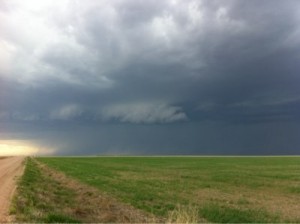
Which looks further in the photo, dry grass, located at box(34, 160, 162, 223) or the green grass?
dry grass, located at box(34, 160, 162, 223)

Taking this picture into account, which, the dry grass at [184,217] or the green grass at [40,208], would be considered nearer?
the dry grass at [184,217]

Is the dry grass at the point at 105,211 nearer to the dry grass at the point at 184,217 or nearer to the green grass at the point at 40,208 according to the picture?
the green grass at the point at 40,208

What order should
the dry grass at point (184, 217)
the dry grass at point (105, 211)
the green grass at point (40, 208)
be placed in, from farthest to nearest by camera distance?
1. the dry grass at point (105, 211)
2. the green grass at point (40, 208)
3. the dry grass at point (184, 217)

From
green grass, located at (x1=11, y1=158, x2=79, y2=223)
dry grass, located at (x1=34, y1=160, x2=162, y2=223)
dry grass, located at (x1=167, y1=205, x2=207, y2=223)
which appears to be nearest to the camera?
dry grass, located at (x1=167, y1=205, x2=207, y2=223)

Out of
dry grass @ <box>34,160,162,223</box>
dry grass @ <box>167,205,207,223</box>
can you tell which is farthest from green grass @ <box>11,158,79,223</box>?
dry grass @ <box>167,205,207,223</box>

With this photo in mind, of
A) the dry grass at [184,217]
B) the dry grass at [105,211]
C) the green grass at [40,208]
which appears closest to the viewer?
the dry grass at [184,217]

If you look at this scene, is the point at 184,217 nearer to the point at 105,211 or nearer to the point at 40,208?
the point at 105,211

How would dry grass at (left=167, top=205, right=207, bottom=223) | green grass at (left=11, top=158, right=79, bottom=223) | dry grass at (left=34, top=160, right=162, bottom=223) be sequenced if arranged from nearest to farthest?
dry grass at (left=167, top=205, right=207, bottom=223), green grass at (left=11, top=158, right=79, bottom=223), dry grass at (left=34, top=160, right=162, bottom=223)

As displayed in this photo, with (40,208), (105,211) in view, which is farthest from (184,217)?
(40,208)

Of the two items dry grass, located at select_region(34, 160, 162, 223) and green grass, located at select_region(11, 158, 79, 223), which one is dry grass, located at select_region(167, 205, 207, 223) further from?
green grass, located at select_region(11, 158, 79, 223)

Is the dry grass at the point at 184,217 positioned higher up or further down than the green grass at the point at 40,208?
further down

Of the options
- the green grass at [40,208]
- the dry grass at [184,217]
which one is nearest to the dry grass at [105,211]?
the green grass at [40,208]

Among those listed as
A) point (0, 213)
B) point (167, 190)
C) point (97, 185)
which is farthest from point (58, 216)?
point (97, 185)

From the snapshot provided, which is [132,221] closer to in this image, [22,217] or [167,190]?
[22,217]
